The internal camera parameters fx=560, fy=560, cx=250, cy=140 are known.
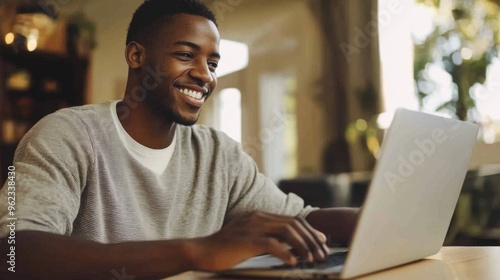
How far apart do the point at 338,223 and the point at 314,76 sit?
3986mm

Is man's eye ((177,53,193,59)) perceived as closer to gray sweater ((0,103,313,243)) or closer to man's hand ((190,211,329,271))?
gray sweater ((0,103,313,243))

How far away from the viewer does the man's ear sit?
4.32ft

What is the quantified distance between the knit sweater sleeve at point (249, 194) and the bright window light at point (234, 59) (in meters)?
3.83

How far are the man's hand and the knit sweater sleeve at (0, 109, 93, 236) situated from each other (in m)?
0.25

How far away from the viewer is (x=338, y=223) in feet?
3.91

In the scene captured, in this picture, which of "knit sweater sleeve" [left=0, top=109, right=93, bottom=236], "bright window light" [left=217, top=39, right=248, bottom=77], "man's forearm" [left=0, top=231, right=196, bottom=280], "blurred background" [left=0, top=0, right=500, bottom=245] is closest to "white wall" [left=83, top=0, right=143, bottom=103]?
"blurred background" [left=0, top=0, right=500, bottom=245]

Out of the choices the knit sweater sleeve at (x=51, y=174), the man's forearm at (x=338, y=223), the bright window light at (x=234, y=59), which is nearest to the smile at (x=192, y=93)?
the knit sweater sleeve at (x=51, y=174)

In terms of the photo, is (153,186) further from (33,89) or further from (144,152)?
(33,89)

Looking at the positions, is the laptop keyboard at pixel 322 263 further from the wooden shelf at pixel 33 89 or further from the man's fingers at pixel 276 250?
the wooden shelf at pixel 33 89

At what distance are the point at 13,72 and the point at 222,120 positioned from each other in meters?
1.94

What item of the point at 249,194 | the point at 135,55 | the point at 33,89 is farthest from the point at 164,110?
the point at 33,89

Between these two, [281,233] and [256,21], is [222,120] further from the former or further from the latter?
[281,233]

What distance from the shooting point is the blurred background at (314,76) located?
11.4 ft

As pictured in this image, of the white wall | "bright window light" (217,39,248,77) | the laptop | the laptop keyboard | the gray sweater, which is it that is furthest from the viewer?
"bright window light" (217,39,248,77)
